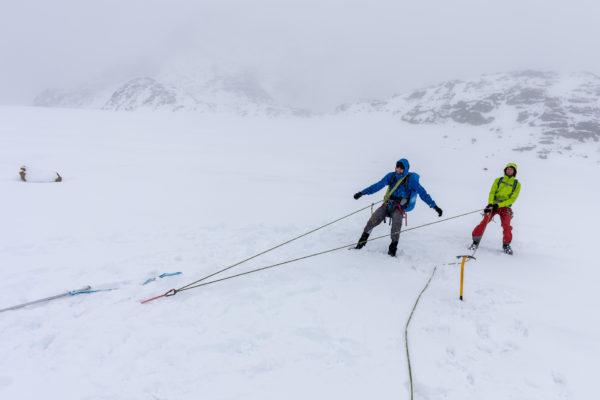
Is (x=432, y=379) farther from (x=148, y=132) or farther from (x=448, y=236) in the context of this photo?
(x=148, y=132)

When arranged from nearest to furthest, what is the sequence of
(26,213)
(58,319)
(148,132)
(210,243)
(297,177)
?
(58,319)
(210,243)
(26,213)
(297,177)
(148,132)

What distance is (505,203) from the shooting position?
683 cm

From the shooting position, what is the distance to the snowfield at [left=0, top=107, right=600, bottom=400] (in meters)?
3.34

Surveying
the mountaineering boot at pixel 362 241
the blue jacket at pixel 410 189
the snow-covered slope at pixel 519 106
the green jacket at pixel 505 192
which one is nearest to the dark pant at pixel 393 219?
the mountaineering boot at pixel 362 241

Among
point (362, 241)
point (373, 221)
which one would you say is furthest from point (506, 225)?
point (362, 241)

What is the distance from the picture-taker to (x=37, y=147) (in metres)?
16.0

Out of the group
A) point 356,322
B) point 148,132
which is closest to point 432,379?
point 356,322

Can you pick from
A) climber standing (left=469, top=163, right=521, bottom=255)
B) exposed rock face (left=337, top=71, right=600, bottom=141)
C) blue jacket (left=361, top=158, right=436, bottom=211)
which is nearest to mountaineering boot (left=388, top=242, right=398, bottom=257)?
blue jacket (left=361, top=158, right=436, bottom=211)

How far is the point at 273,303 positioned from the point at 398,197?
389 cm

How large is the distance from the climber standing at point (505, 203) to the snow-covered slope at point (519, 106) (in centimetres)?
4285

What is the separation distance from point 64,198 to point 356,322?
33.5ft

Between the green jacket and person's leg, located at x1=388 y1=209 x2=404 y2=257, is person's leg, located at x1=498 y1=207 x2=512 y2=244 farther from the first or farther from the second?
person's leg, located at x1=388 y1=209 x2=404 y2=257

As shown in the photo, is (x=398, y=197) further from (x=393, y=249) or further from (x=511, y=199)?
(x=511, y=199)

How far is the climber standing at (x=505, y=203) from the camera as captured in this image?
22.2ft
